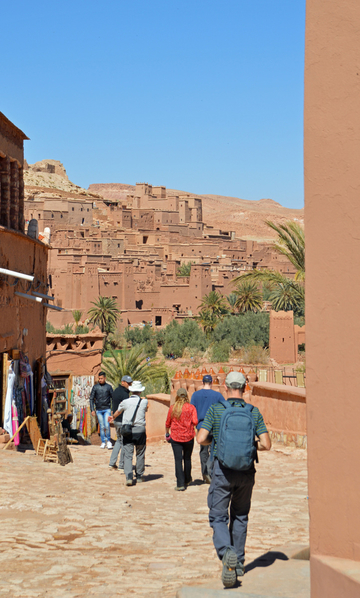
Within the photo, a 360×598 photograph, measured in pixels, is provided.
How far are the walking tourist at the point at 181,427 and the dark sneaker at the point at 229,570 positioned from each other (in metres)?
3.15

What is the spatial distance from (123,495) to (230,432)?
2955 mm

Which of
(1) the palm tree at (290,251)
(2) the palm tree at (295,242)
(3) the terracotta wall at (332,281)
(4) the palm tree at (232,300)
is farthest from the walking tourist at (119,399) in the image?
(4) the palm tree at (232,300)

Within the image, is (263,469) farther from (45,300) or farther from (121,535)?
(45,300)

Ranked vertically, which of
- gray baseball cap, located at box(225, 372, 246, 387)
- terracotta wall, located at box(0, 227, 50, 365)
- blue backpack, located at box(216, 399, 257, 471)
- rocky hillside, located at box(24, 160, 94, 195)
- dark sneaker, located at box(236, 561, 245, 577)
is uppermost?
rocky hillside, located at box(24, 160, 94, 195)

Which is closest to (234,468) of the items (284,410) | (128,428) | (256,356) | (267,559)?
(267,559)

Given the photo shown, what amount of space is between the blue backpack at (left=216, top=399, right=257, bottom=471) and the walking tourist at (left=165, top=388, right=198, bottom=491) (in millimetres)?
2839

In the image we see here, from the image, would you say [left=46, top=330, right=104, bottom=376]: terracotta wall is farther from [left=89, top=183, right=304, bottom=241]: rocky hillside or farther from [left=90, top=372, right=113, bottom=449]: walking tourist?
[left=89, top=183, right=304, bottom=241]: rocky hillside

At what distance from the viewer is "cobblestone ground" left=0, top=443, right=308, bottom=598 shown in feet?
12.7

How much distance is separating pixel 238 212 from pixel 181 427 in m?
139

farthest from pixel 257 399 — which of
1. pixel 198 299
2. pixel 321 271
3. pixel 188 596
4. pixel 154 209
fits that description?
pixel 154 209

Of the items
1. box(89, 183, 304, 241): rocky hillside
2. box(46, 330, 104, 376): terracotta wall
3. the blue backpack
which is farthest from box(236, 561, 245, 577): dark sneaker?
box(89, 183, 304, 241): rocky hillside

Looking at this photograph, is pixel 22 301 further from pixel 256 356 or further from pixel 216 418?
pixel 256 356

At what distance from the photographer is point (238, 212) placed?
14400 centimetres

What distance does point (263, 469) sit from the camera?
794 cm
